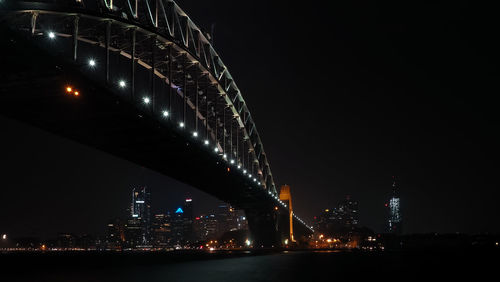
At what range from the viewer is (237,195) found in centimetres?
8538

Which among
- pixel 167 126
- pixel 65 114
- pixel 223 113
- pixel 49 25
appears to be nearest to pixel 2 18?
pixel 49 25

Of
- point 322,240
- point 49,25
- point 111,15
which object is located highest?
point 111,15

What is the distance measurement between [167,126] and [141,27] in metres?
8.04

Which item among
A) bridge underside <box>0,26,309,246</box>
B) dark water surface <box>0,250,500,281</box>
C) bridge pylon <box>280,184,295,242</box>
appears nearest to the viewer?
bridge underside <box>0,26,309,246</box>

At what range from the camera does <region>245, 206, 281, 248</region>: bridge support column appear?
314 ft

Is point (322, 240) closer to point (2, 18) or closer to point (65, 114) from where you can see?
point (65, 114)

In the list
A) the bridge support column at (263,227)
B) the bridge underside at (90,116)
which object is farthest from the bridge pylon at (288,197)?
the bridge underside at (90,116)

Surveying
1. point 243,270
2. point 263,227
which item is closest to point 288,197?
point 263,227

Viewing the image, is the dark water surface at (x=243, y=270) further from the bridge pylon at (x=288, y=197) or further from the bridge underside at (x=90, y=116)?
the bridge pylon at (x=288, y=197)

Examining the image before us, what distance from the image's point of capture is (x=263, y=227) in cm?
9594

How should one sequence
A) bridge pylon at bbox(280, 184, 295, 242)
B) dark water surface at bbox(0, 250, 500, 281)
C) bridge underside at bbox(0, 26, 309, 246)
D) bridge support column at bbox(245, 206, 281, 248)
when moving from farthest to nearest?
bridge pylon at bbox(280, 184, 295, 242) < bridge support column at bbox(245, 206, 281, 248) < dark water surface at bbox(0, 250, 500, 281) < bridge underside at bbox(0, 26, 309, 246)

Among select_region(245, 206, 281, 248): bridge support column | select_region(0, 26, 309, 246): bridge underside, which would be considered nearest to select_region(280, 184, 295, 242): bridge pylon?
select_region(245, 206, 281, 248): bridge support column

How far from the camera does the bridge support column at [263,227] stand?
95562 millimetres

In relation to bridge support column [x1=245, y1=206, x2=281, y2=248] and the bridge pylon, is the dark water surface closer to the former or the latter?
bridge support column [x1=245, y1=206, x2=281, y2=248]
